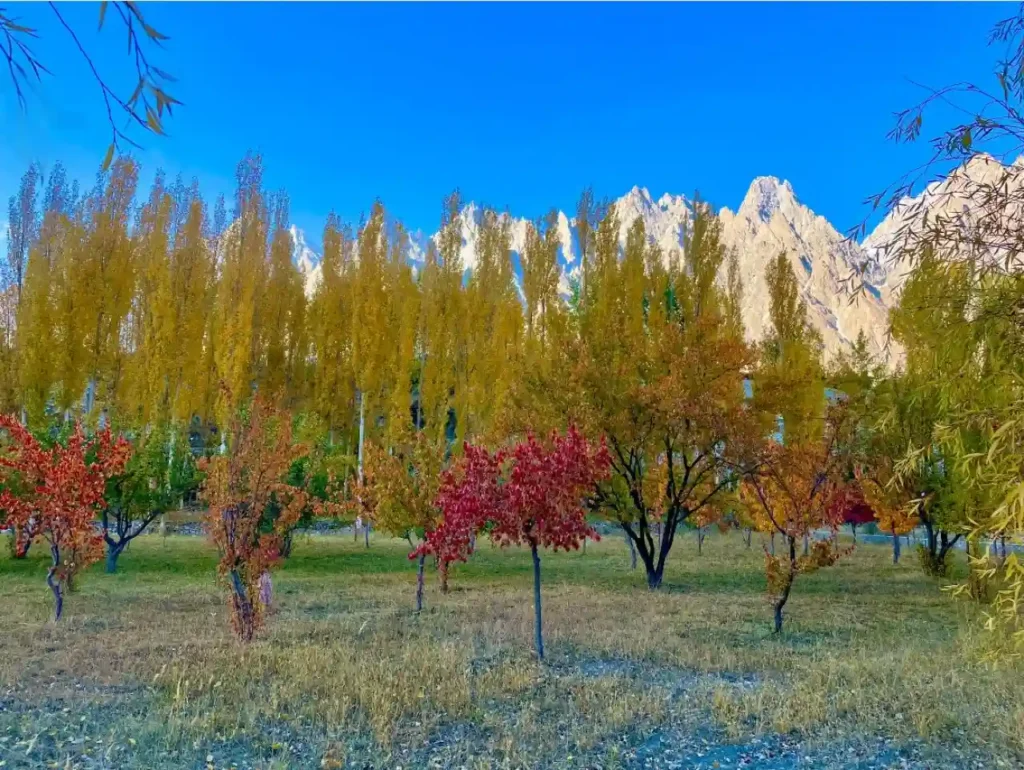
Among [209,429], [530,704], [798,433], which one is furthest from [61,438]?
[798,433]

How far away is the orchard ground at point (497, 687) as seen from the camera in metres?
5.27

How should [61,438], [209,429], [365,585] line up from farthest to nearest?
[209,429] → [61,438] → [365,585]

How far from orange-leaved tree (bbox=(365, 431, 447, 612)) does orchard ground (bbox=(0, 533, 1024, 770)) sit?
163 cm

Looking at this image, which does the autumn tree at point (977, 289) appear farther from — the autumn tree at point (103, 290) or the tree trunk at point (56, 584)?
the autumn tree at point (103, 290)

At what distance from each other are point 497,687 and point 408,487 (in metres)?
6.99

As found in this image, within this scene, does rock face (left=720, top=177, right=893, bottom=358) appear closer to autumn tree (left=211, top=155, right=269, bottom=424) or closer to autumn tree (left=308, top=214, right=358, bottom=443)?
autumn tree (left=308, top=214, right=358, bottom=443)

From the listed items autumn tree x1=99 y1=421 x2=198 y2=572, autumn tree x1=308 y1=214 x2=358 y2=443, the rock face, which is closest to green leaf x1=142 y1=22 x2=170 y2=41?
autumn tree x1=99 y1=421 x2=198 y2=572

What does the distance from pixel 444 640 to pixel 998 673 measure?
22.0ft

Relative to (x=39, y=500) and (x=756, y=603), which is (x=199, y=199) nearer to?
(x=39, y=500)

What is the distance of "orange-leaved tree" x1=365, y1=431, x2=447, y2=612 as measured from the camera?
13.5 meters

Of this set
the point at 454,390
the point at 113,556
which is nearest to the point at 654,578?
the point at 113,556

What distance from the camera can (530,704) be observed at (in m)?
6.39

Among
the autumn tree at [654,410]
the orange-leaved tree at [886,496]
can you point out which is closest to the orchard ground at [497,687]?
the orange-leaved tree at [886,496]

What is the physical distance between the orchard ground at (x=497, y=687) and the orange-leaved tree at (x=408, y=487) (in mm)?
1631
